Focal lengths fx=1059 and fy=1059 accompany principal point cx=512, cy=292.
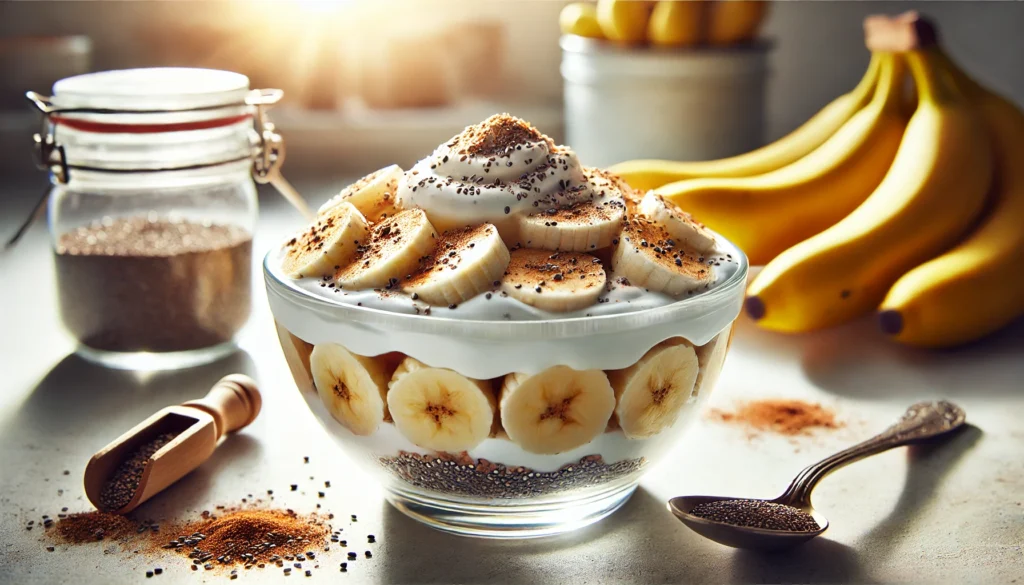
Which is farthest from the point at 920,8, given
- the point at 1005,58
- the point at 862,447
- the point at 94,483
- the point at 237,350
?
the point at 94,483

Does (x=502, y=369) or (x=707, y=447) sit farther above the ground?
(x=502, y=369)

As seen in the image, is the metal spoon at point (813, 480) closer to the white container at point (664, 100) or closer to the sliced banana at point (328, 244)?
the sliced banana at point (328, 244)

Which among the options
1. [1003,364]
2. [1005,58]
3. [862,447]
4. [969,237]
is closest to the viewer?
[862,447]

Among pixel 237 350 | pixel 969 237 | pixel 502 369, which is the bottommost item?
pixel 237 350

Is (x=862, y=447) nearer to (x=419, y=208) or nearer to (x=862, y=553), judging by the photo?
(x=862, y=553)

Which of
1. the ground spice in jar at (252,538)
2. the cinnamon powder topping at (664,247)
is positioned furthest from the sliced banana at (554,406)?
the ground spice in jar at (252,538)

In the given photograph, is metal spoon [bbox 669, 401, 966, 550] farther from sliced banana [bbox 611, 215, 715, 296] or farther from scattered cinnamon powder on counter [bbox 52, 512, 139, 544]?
scattered cinnamon powder on counter [bbox 52, 512, 139, 544]

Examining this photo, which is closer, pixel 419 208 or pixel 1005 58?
pixel 419 208
